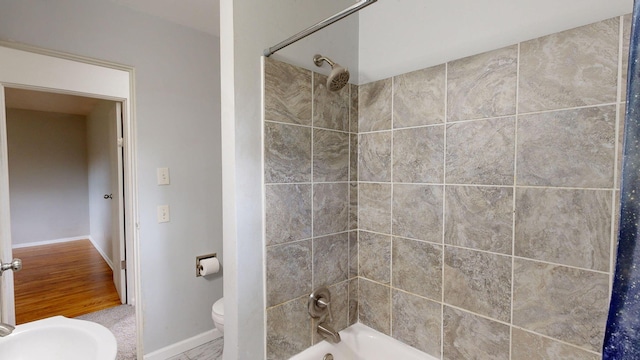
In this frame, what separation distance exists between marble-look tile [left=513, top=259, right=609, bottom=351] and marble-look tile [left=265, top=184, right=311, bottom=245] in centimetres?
86

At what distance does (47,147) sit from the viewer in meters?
4.56

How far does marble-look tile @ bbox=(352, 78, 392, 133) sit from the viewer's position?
1378 mm

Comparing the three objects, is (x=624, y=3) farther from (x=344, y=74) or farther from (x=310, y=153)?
(x=310, y=153)

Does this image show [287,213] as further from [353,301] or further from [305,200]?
[353,301]

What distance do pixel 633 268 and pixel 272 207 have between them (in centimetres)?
102

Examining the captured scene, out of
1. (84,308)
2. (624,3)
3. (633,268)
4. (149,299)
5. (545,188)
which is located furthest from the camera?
(84,308)

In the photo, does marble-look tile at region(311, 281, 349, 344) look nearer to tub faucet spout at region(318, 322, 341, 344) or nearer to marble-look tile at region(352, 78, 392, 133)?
tub faucet spout at region(318, 322, 341, 344)

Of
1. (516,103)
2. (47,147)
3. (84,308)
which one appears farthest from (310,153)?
(47,147)

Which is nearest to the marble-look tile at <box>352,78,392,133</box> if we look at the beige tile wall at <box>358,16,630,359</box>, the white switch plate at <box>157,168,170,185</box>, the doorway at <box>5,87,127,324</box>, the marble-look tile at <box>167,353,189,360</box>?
the beige tile wall at <box>358,16,630,359</box>

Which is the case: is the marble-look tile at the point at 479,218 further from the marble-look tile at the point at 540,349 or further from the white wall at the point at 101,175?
the white wall at the point at 101,175

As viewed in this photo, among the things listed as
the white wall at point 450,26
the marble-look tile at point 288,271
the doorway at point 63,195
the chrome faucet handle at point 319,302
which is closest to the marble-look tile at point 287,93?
the white wall at point 450,26

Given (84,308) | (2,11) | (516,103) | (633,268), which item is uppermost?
(2,11)

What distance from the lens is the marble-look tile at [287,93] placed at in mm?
1129

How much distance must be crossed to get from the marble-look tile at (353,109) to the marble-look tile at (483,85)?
1.59 ft
